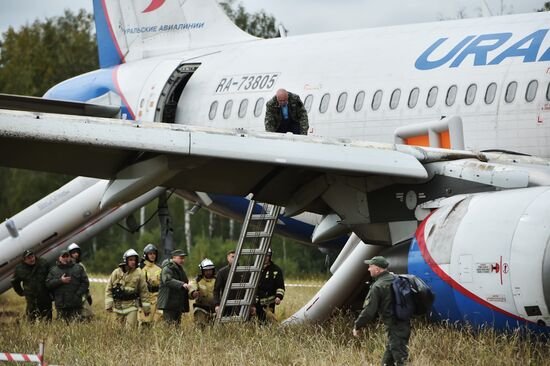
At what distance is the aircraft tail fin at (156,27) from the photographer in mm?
23047

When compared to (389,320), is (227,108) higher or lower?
higher

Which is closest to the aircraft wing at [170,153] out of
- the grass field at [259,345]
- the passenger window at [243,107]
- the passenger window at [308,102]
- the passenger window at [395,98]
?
the grass field at [259,345]

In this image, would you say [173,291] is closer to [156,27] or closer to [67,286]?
[67,286]

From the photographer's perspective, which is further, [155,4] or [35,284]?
[155,4]

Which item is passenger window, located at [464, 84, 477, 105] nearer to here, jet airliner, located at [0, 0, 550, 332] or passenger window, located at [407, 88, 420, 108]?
jet airliner, located at [0, 0, 550, 332]

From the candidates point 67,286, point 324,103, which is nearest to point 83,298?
point 67,286

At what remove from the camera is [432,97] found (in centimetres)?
1658

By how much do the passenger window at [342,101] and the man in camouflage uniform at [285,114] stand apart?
2.34m

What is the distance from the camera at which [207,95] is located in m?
20.5

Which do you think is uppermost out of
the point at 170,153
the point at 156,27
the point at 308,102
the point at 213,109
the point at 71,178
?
the point at 156,27

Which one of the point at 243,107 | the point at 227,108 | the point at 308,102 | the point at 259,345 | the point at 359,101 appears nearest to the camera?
the point at 259,345

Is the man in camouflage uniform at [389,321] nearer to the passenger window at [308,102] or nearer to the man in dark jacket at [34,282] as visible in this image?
the passenger window at [308,102]

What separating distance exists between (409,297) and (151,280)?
275 inches

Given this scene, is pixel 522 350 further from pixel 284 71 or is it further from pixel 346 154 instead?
pixel 284 71
